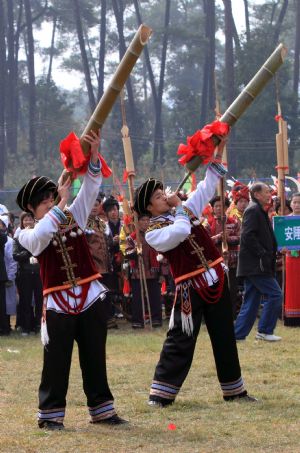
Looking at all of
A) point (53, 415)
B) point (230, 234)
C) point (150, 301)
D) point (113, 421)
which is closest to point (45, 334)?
point (53, 415)

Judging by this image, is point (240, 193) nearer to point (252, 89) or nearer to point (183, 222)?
point (252, 89)

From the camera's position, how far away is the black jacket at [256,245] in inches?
442

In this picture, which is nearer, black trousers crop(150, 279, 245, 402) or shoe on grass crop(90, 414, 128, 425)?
shoe on grass crop(90, 414, 128, 425)

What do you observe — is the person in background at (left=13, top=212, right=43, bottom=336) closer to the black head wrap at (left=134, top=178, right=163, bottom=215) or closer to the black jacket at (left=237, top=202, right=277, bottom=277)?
the black jacket at (left=237, top=202, right=277, bottom=277)

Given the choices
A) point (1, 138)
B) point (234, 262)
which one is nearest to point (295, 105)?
point (1, 138)

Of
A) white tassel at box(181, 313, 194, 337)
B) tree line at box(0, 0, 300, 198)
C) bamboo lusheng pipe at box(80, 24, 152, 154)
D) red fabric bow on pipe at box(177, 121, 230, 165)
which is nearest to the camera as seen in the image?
bamboo lusheng pipe at box(80, 24, 152, 154)

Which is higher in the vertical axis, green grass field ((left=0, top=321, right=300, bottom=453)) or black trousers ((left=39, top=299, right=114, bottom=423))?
black trousers ((left=39, top=299, right=114, bottom=423))

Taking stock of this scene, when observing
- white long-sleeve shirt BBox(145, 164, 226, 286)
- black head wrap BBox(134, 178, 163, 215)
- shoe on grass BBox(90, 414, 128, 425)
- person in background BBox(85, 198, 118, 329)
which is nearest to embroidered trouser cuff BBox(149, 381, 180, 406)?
shoe on grass BBox(90, 414, 128, 425)

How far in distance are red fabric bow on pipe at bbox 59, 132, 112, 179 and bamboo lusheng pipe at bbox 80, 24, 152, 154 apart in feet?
0.22

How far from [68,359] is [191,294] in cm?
112

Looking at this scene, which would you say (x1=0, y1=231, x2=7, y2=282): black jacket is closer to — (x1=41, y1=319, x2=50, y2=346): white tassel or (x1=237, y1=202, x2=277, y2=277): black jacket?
(x1=237, y1=202, x2=277, y2=277): black jacket

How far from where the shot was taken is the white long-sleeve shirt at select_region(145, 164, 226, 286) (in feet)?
23.9

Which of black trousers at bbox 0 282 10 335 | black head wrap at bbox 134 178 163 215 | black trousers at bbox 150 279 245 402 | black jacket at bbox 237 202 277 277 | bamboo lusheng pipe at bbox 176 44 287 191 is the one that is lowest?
black trousers at bbox 0 282 10 335

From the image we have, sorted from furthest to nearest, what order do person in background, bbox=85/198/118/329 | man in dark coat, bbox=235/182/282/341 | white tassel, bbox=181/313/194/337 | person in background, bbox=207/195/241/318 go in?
person in background, bbox=207/195/241/318 → person in background, bbox=85/198/118/329 → man in dark coat, bbox=235/182/282/341 → white tassel, bbox=181/313/194/337
